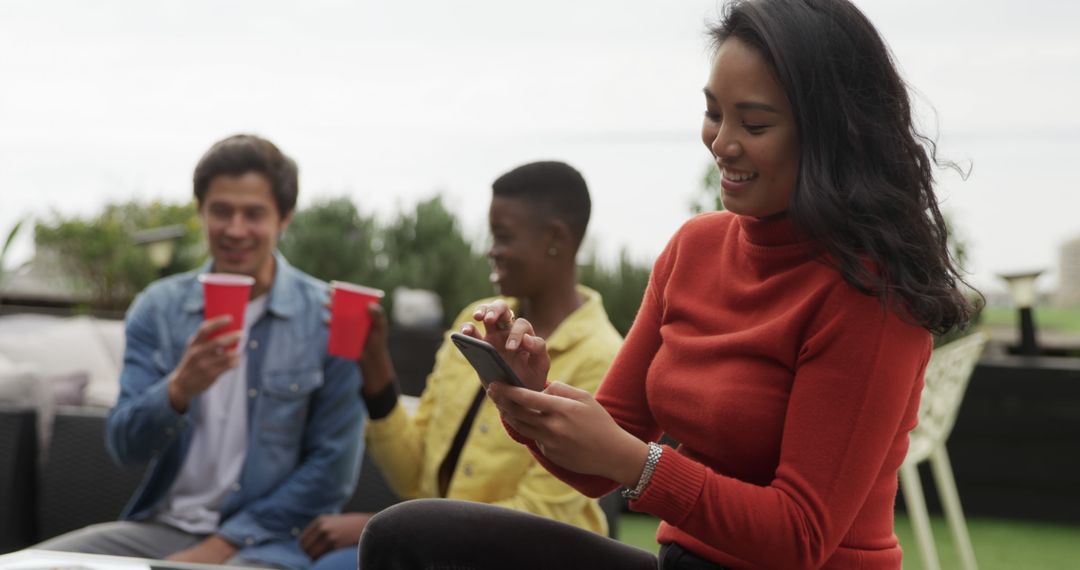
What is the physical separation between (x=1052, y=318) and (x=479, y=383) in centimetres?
459

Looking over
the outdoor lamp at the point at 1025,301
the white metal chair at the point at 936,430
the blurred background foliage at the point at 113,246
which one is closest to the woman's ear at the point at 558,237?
the white metal chair at the point at 936,430

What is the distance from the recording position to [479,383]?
2.20m

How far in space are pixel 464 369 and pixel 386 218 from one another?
15.2 feet

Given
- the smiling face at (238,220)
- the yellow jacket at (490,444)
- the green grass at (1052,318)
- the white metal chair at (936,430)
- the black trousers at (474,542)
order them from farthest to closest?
the green grass at (1052,318), the white metal chair at (936,430), the smiling face at (238,220), the yellow jacket at (490,444), the black trousers at (474,542)

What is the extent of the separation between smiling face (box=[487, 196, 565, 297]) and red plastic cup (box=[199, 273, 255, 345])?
0.49m

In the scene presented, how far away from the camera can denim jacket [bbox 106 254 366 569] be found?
2.35 meters

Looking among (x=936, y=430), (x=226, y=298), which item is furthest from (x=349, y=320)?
(x=936, y=430)

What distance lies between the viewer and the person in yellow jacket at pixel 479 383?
6.98 ft

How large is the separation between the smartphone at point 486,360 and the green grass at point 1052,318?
195 inches

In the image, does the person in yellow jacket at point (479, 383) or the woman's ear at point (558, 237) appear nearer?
the person in yellow jacket at point (479, 383)

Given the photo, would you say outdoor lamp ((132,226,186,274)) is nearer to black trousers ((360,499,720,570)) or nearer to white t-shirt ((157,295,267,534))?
white t-shirt ((157,295,267,534))

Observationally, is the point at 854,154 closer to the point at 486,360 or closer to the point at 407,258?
the point at 486,360

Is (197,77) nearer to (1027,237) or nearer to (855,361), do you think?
(1027,237)

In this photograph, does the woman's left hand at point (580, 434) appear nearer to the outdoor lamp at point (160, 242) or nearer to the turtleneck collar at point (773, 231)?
the turtleneck collar at point (773, 231)
